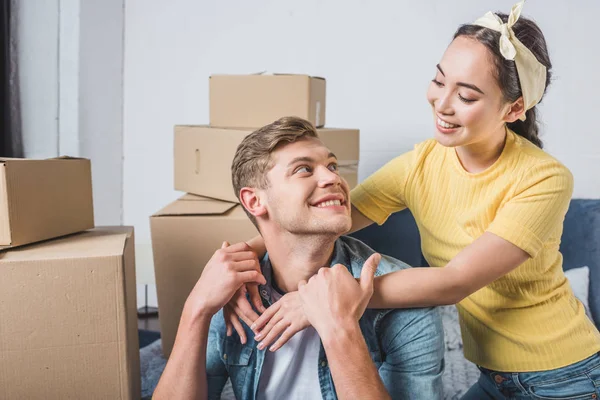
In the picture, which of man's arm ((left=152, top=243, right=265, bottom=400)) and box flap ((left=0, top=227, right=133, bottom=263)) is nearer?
man's arm ((left=152, top=243, right=265, bottom=400))

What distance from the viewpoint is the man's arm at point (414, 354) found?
1371 mm

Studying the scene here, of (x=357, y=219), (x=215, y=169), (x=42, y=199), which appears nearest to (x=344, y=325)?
(x=357, y=219)

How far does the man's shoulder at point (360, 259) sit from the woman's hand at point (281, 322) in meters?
0.23

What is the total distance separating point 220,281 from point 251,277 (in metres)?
0.07

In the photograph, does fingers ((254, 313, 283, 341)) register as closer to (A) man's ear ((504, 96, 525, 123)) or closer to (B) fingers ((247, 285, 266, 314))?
(B) fingers ((247, 285, 266, 314))

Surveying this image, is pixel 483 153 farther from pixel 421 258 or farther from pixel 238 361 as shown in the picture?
Result: pixel 421 258

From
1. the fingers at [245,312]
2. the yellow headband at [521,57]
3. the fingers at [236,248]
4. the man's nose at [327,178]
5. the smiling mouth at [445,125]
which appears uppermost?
the yellow headband at [521,57]

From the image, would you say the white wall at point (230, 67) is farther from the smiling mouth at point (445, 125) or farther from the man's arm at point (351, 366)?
the man's arm at point (351, 366)

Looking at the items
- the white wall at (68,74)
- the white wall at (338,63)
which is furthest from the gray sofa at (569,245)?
the white wall at (68,74)

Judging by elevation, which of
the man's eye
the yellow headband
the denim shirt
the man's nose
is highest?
the yellow headband

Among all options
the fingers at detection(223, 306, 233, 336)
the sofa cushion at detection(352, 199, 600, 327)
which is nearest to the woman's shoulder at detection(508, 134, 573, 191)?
the fingers at detection(223, 306, 233, 336)

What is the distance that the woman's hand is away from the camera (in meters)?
1.31

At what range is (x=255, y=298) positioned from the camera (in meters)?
1.43

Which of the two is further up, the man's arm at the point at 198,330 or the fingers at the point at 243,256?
the fingers at the point at 243,256
